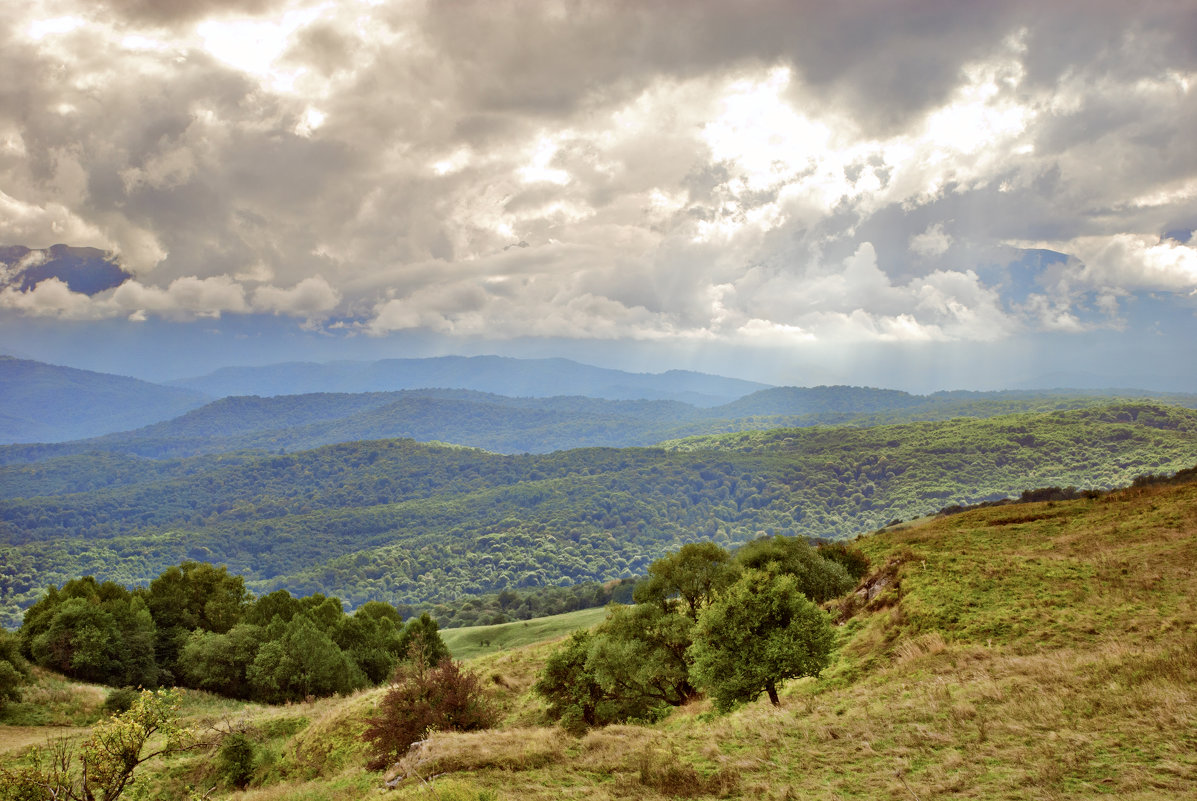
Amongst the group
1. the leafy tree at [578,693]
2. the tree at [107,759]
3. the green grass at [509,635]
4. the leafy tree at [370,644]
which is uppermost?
the tree at [107,759]

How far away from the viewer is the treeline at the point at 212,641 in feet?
197

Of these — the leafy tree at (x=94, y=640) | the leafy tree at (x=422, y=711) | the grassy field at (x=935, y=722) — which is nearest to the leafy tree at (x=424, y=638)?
the grassy field at (x=935, y=722)

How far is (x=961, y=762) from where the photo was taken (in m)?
17.7

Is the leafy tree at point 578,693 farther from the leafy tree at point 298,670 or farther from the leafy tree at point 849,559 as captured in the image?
the leafy tree at point 298,670

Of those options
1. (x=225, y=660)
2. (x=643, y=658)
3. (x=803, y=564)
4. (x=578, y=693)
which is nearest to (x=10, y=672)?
(x=225, y=660)

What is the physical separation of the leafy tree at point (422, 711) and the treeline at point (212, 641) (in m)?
32.3

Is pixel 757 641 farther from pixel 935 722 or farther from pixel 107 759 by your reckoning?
pixel 107 759

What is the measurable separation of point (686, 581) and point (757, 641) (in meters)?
11.3

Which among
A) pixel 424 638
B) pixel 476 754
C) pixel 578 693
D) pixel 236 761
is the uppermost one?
pixel 476 754

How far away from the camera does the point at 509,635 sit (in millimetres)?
102500

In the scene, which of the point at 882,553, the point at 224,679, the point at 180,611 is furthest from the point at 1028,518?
the point at 180,611

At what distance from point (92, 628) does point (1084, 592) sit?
281 ft

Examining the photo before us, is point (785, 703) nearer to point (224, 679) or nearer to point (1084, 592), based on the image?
point (1084, 592)

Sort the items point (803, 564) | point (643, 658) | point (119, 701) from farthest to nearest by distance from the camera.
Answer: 1. point (803, 564)
2. point (119, 701)
3. point (643, 658)
